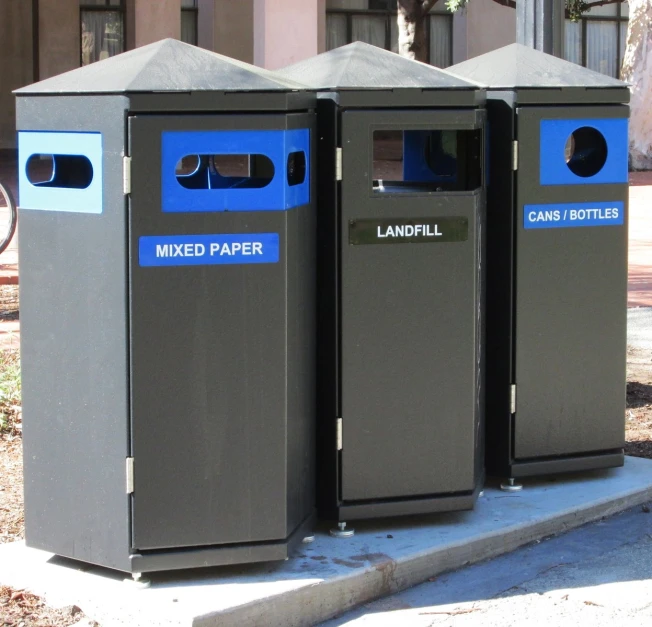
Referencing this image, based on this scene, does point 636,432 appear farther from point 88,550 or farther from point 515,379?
point 88,550

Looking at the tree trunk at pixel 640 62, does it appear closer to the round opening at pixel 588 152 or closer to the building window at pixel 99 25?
the building window at pixel 99 25

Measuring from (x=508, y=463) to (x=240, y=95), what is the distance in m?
1.94

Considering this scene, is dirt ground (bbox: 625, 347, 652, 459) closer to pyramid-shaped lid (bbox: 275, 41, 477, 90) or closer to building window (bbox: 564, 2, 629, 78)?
pyramid-shaped lid (bbox: 275, 41, 477, 90)

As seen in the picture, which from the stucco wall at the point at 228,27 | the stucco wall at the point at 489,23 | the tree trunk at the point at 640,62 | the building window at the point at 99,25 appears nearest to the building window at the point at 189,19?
the stucco wall at the point at 228,27

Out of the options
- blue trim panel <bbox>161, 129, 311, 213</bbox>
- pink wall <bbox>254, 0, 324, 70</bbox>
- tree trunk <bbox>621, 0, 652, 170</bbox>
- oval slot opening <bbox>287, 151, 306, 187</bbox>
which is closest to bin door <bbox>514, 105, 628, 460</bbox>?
oval slot opening <bbox>287, 151, 306, 187</bbox>

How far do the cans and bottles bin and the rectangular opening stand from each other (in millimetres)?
21

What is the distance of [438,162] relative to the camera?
211 inches

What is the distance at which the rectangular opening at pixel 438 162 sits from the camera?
449cm

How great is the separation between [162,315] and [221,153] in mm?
524

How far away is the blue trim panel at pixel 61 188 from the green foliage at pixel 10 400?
6.94 ft

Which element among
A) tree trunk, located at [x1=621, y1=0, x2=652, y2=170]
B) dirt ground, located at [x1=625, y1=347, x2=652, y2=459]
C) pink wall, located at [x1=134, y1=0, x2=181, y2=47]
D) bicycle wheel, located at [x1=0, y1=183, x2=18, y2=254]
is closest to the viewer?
dirt ground, located at [x1=625, y1=347, x2=652, y2=459]

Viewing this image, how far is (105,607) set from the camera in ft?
11.9

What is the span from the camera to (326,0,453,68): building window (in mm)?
29516

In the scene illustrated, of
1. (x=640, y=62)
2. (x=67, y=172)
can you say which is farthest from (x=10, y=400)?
(x=640, y=62)
